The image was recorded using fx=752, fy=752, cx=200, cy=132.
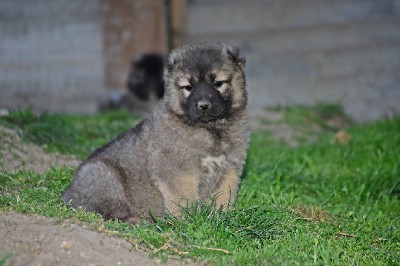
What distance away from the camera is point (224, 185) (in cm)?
536

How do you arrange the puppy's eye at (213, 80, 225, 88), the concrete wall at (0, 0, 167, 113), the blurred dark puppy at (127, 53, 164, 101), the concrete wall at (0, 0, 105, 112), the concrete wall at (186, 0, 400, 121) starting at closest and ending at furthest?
the puppy's eye at (213, 80, 225, 88) < the concrete wall at (186, 0, 400, 121) < the blurred dark puppy at (127, 53, 164, 101) < the concrete wall at (0, 0, 167, 113) < the concrete wall at (0, 0, 105, 112)

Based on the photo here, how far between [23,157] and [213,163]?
2061 millimetres

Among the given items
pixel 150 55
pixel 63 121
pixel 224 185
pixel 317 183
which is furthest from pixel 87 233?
pixel 150 55

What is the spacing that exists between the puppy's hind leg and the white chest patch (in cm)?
60

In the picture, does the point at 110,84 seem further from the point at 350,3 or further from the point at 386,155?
the point at 386,155

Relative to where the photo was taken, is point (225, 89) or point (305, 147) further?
point (305, 147)

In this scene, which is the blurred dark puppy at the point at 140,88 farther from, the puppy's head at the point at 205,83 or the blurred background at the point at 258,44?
the puppy's head at the point at 205,83

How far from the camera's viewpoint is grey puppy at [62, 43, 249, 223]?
17.1 feet

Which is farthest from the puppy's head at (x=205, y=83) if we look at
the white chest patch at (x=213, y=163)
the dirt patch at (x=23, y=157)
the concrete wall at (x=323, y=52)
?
the concrete wall at (x=323, y=52)

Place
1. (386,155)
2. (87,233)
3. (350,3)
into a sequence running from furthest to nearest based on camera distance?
1. (350,3)
2. (386,155)
3. (87,233)

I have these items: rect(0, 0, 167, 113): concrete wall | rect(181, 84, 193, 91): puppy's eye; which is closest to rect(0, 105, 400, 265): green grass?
rect(181, 84, 193, 91): puppy's eye

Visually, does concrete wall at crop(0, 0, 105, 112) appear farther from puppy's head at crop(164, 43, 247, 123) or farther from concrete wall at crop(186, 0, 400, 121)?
puppy's head at crop(164, 43, 247, 123)

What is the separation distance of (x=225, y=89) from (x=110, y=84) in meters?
6.12

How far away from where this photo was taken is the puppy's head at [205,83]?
207 inches
